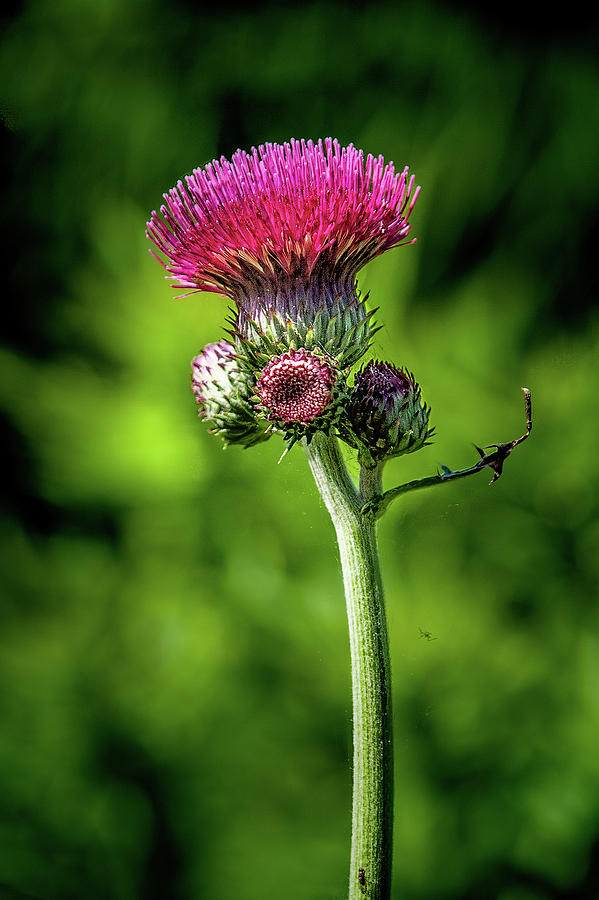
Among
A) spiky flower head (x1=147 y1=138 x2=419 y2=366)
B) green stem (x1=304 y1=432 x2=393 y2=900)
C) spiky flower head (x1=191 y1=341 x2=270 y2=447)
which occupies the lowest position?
green stem (x1=304 y1=432 x2=393 y2=900)

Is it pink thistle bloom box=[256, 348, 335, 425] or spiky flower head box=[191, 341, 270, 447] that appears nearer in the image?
pink thistle bloom box=[256, 348, 335, 425]

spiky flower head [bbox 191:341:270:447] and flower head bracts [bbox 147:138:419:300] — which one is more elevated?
flower head bracts [bbox 147:138:419:300]

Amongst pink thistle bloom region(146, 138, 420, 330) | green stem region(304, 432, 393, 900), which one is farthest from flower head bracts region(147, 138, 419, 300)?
green stem region(304, 432, 393, 900)

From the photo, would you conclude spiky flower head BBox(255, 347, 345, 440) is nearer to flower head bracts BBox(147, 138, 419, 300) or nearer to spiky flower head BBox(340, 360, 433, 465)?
spiky flower head BBox(340, 360, 433, 465)

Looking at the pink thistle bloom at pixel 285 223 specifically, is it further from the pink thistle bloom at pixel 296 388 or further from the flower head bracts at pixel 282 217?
the pink thistle bloom at pixel 296 388

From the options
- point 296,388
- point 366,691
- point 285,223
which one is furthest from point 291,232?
point 366,691
